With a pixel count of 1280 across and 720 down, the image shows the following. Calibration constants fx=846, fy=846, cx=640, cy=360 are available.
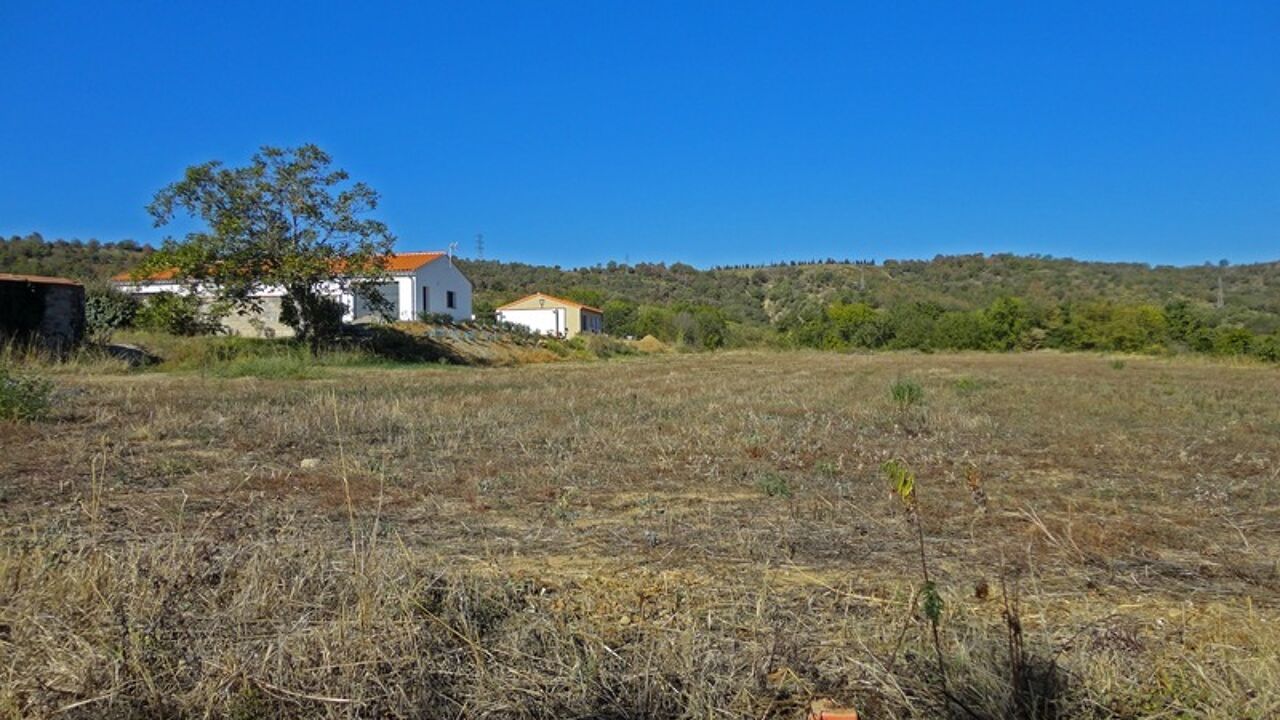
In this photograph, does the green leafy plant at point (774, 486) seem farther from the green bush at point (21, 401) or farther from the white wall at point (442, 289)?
the white wall at point (442, 289)

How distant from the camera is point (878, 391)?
15.6 metres

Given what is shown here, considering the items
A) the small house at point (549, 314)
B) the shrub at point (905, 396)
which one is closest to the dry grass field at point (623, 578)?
the shrub at point (905, 396)

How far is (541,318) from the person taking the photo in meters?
56.6

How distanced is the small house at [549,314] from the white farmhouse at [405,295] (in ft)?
28.7

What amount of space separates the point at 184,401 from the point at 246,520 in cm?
817

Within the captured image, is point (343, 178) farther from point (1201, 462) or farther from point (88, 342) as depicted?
point (1201, 462)

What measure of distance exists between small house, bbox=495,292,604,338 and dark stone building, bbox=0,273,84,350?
33.0 meters

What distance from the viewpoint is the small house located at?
55906 millimetres

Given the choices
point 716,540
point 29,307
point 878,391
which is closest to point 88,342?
point 29,307

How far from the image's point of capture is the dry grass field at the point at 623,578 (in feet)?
8.80

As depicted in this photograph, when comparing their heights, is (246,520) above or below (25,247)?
below

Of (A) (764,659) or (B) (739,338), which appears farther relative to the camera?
(B) (739,338)

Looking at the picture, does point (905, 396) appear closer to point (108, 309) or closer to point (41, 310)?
point (41, 310)

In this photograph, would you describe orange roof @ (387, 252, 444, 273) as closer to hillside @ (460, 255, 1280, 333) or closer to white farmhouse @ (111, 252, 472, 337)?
white farmhouse @ (111, 252, 472, 337)
